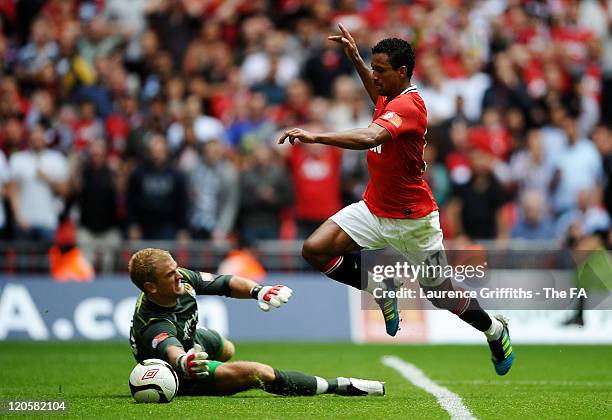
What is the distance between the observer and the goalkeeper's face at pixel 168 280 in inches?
333

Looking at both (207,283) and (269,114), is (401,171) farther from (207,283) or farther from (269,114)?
(269,114)

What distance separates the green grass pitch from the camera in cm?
802

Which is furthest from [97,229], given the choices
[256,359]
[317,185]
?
[256,359]

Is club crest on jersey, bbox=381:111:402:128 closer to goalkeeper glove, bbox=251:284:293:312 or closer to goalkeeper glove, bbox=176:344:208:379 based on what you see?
goalkeeper glove, bbox=251:284:293:312

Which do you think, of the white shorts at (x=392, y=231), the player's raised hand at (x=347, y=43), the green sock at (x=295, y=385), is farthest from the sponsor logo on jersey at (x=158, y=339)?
the player's raised hand at (x=347, y=43)

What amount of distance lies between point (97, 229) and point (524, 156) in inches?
261

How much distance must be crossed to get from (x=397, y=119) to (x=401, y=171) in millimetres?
805

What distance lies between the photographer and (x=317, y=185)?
54.2ft

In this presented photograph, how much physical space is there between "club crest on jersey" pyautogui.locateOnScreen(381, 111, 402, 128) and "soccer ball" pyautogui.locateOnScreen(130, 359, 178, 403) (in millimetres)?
2520

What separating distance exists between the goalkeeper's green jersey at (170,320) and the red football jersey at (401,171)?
1.57 metres

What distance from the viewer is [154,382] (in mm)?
8305

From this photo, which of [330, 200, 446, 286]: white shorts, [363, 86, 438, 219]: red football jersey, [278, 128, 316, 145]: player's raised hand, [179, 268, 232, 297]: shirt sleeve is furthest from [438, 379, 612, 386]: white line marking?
[278, 128, 316, 145]: player's raised hand

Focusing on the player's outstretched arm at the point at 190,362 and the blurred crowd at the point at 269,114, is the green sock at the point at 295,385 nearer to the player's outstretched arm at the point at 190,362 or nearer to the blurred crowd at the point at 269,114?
the player's outstretched arm at the point at 190,362

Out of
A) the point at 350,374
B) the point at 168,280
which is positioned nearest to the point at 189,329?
the point at 168,280
